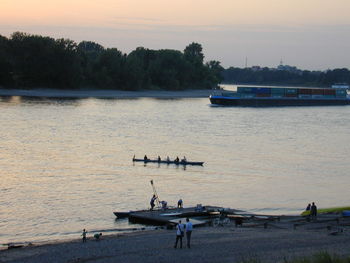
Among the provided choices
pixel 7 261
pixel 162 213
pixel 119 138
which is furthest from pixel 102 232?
pixel 119 138

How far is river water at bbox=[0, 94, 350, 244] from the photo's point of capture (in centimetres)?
3281

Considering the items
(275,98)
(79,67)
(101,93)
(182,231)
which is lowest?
(182,231)

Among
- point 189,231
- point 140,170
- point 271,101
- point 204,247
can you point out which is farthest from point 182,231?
point 271,101

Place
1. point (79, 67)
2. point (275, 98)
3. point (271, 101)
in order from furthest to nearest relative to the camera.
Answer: point (275, 98), point (271, 101), point (79, 67)

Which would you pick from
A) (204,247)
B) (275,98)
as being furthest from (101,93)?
(204,247)

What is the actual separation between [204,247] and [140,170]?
2313cm

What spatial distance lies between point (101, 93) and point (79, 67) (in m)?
10.3

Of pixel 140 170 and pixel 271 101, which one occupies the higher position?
pixel 271 101

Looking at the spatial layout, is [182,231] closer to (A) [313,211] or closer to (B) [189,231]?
(B) [189,231]

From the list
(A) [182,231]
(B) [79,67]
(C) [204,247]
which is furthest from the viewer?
(B) [79,67]

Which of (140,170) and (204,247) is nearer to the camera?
(204,247)

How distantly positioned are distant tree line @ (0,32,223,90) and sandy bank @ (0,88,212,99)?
1.93 meters

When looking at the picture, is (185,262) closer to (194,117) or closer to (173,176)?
(173,176)

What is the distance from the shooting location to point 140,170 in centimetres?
4666
